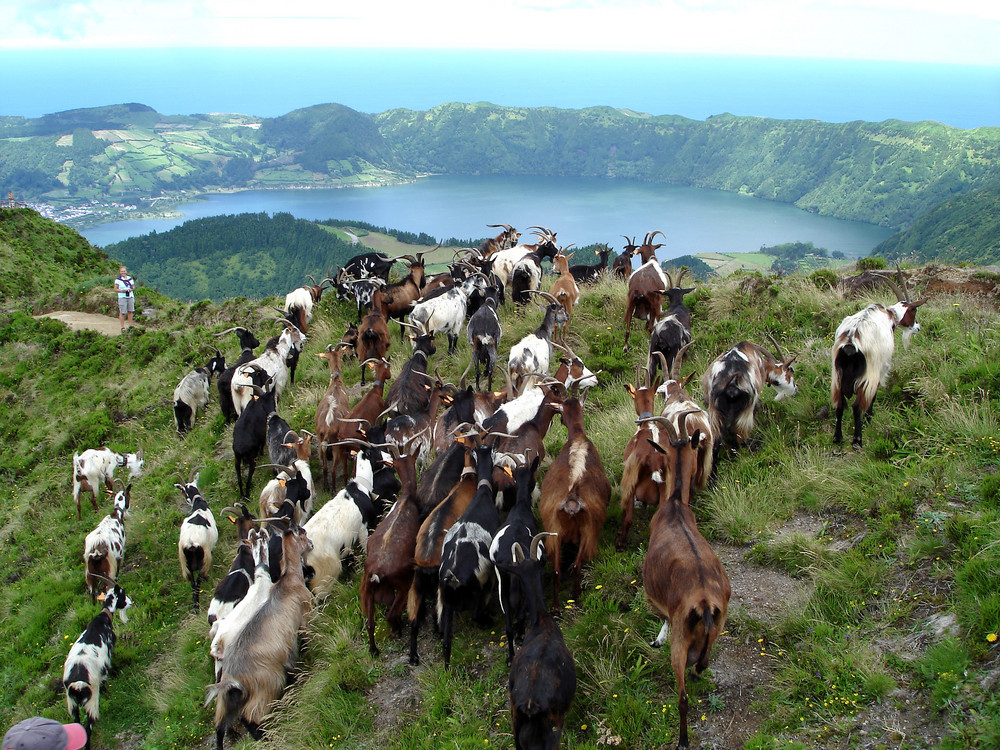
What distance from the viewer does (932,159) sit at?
11238cm

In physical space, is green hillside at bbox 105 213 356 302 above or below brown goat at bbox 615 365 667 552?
below

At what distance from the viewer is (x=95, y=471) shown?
459 inches

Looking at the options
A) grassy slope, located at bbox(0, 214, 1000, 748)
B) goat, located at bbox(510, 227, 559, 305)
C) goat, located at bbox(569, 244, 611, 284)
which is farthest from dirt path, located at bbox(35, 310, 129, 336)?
goat, located at bbox(569, 244, 611, 284)

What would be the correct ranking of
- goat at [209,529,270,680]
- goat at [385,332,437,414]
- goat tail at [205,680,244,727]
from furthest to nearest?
goat at [385,332,437,414] < goat at [209,529,270,680] < goat tail at [205,680,244,727]

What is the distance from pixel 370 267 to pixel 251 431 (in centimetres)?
705

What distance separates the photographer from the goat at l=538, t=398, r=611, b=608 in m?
6.01

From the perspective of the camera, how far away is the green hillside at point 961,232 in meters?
44.4

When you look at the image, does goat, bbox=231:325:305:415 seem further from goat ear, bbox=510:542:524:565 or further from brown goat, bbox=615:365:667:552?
goat ear, bbox=510:542:524:565

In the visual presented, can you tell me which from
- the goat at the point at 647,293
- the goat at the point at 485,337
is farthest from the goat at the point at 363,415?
the goat at the point at 647,293

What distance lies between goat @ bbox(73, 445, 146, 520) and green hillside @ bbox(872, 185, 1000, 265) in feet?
146

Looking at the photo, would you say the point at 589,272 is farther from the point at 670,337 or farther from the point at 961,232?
the point at 961,232

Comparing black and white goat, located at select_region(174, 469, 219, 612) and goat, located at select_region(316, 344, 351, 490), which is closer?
black and white goat, located at select_region(174, 469, 219, 612)

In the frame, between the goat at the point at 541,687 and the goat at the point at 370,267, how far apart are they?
1172 cm

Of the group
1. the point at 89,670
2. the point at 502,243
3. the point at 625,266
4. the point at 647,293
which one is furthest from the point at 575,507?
the point at 502,243
